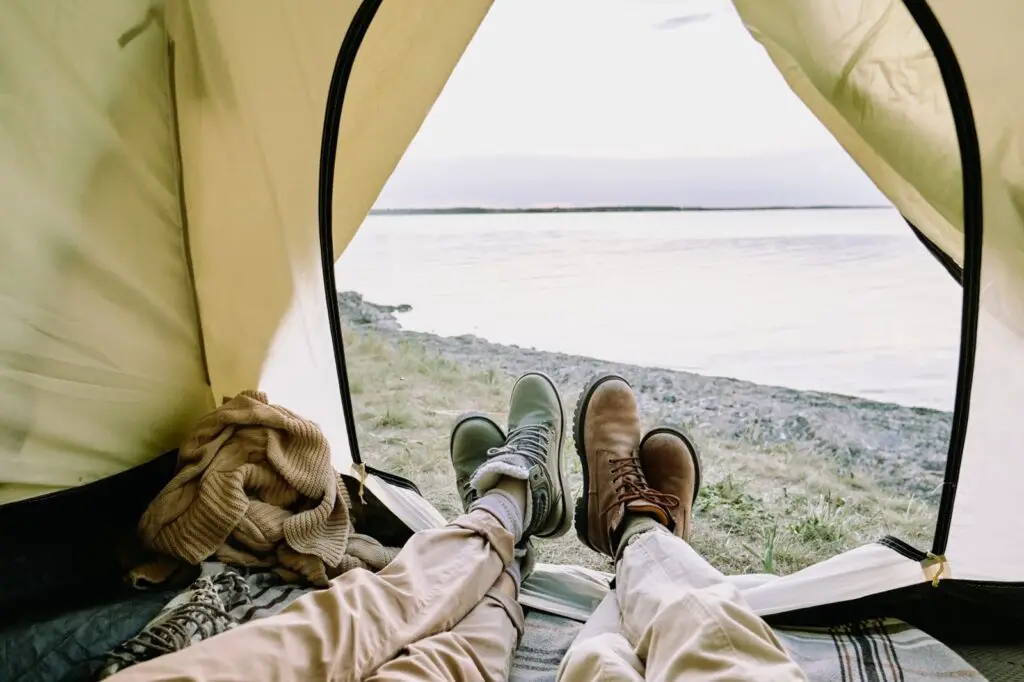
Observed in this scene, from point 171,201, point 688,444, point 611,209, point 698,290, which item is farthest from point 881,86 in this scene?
point 611,209

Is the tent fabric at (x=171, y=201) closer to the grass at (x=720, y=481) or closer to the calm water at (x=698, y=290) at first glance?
the grass at (x=720, y=481)

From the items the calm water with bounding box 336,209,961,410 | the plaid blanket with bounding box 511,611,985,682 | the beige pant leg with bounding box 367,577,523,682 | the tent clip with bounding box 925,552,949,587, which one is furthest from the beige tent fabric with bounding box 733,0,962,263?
the calm water with bounding box 336,209,961,410

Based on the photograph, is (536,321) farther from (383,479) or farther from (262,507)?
(262,507)

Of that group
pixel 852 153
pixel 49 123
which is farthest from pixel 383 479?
pixel 852 153

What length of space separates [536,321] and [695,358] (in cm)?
44

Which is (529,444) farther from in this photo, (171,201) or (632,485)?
(171,201)

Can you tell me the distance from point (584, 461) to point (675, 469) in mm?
147

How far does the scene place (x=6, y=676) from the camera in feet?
2.29

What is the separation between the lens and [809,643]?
93 cm

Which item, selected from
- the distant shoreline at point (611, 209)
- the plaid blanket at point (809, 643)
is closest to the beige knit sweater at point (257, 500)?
the plaid blanket at point (809, 643)

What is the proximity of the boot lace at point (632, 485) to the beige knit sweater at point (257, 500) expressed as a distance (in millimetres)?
374

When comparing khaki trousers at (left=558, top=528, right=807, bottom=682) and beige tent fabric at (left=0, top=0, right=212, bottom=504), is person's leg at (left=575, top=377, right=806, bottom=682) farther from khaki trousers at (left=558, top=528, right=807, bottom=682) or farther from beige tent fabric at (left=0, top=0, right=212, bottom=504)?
beige tent fabric at (left=0, top=0, right=212, bottom=504)

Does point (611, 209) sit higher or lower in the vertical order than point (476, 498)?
higher

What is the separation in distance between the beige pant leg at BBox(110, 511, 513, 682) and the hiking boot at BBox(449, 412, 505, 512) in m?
0.29
